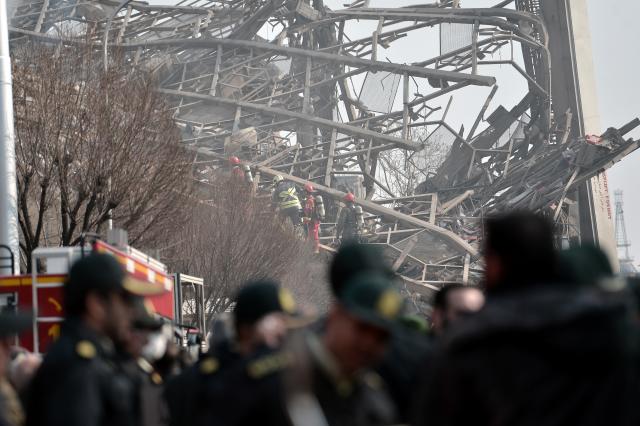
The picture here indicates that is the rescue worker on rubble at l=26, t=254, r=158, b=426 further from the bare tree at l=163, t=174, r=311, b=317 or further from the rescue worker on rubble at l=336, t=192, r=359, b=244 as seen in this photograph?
the rescue worker on rubble at l=336, t=192, r=359, b=244

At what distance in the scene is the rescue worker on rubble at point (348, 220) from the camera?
6619cm

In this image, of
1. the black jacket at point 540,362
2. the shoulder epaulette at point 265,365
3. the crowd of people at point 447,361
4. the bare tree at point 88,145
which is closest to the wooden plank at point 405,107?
the bare tree at point 88,145

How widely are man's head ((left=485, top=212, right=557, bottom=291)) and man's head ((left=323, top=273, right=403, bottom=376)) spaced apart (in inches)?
14.4

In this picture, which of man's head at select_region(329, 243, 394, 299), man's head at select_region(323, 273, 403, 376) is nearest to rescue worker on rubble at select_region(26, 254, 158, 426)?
man's head at select_region(329, 243, 394, 299)

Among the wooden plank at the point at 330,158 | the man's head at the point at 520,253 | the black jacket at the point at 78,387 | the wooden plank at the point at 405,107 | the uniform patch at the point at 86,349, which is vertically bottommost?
the black jacket at the point at 78,387

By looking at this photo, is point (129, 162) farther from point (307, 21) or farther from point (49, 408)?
point (307, 21)

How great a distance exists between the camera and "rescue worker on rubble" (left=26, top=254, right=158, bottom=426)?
4.92 metres

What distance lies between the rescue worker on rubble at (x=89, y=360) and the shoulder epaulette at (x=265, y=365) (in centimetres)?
77

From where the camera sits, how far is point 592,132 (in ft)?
235

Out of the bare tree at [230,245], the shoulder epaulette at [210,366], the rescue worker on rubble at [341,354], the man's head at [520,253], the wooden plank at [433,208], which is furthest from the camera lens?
the wooden plank at [433,208]

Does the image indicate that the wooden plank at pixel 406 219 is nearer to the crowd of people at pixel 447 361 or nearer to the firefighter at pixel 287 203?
the firefighter at pixel 287 203

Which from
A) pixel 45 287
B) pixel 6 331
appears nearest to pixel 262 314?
pixel 6 331

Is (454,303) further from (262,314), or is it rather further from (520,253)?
(520,253)

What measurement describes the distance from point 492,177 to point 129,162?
1787 inches
